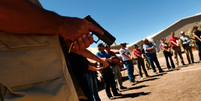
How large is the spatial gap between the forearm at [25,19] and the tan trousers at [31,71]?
6 cm

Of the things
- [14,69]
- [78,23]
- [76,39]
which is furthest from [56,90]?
[78,23]

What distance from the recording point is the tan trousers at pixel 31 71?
30.7 inches

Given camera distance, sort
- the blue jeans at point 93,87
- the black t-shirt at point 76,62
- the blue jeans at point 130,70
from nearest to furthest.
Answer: the black t-shirt at point 76,62 < the blue jeans at point 93,87 < the blue jeans at point 130,70

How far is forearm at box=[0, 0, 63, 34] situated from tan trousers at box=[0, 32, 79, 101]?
0.06m

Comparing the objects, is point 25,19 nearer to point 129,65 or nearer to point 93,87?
point 93,87

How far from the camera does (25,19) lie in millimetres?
847

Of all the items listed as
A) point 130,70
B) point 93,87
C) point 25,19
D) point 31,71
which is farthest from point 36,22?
point 130,70

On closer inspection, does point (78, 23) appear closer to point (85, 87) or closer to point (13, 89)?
point (13, 89)

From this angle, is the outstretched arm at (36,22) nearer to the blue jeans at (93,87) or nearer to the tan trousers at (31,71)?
the tan trousers at (31,71)

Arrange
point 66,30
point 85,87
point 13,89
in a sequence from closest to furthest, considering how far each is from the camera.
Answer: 1. point 13,89
2. point 66,30
3. point 85,87

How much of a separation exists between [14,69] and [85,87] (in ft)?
3.75

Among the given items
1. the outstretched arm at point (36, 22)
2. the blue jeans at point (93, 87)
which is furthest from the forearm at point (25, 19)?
the blue jeans at point (93, 87)

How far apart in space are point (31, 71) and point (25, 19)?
0.37 meters

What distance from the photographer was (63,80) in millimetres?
975
